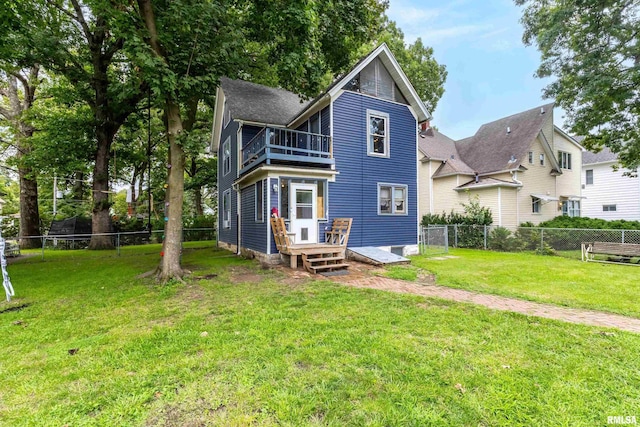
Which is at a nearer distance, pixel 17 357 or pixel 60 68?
pixel 17 357

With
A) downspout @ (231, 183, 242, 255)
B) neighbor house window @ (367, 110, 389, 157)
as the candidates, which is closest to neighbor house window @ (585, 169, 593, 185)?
neighbor house window @ (367, 110, 389, 157)

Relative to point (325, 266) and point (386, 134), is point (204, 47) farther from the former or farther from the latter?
point (325, 266)

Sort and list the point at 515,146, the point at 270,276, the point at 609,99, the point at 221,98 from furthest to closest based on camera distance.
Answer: the point at 515,146
the point at 221,98
the point at 609,99
the point at 270,276

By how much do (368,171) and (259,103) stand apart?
6.31m

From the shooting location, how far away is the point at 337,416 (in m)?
2.41

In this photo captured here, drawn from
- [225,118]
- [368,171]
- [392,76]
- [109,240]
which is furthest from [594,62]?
[109,240]

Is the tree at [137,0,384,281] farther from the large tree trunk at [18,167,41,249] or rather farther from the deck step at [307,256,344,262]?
the large tree trunk at [18,167,41,249]

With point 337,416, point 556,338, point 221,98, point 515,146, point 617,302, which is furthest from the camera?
point 515,146

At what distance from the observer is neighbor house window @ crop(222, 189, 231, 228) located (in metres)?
15.2

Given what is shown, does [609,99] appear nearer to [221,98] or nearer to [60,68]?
[221,98]

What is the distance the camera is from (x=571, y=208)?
2027 centimetres

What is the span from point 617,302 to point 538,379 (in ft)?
14.7

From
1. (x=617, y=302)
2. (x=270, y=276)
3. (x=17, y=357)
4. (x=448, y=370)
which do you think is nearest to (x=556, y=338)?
(x=448, y=370)

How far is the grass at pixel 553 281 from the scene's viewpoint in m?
5.77
